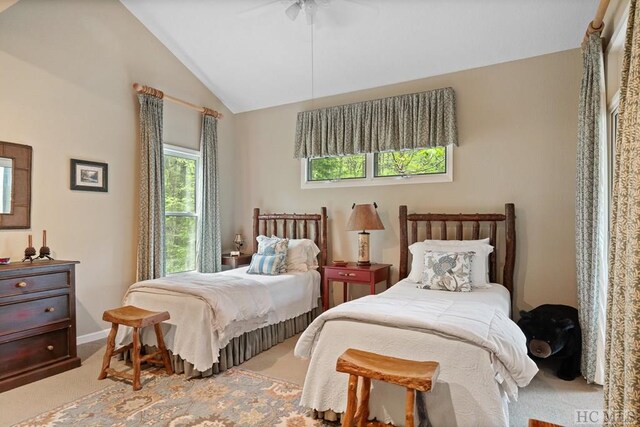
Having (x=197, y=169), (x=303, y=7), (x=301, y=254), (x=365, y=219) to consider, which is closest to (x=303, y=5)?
(x=303, y=7)

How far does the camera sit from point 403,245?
4020 millimetres

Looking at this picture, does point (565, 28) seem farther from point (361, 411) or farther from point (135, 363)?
point (135, 363)

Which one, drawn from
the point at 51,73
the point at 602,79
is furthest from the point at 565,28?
the point at 51,73

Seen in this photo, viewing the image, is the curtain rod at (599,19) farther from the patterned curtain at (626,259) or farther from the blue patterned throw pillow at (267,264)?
the blue patterned throw pillow at (267,264)

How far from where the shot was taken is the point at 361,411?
2.04 m

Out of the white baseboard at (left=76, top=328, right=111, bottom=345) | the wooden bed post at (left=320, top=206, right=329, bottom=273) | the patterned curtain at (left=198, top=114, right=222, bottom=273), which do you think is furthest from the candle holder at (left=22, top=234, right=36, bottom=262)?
the wooden bed post at (left=320, top=206, right=329, bottom=273)

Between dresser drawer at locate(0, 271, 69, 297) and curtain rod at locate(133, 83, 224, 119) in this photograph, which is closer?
dresser drawer at locate(0, 271, 69, 297)

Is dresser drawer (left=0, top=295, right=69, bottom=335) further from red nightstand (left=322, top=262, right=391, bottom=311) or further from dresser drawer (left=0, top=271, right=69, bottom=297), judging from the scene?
red nightstand (left=322, top=262, right=391, bottom=311)

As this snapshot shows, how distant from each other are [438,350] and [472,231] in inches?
83.2

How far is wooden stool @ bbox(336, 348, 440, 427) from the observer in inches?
68.2

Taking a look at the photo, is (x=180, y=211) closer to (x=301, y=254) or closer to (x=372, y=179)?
(x=301, y=254)

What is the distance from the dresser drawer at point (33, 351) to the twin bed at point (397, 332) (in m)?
0.57

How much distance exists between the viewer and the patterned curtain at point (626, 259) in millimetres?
1185

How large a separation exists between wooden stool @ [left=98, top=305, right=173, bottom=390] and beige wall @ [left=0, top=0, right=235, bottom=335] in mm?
1028
